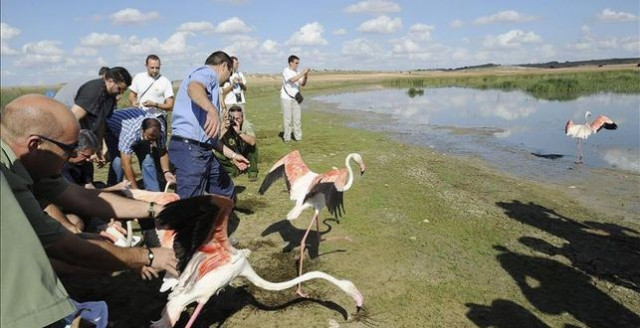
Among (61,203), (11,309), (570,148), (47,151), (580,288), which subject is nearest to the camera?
(11,309)

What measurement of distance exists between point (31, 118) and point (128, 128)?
4247mm

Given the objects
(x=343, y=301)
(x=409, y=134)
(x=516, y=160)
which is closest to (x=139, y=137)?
(x=343, y=301)

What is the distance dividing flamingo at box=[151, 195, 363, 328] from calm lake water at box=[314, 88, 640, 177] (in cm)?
830

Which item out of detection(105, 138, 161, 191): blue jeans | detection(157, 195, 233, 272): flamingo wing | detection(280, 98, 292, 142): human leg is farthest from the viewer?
detection(280, 98, 292, 142): human leg

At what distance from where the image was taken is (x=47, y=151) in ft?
7.64

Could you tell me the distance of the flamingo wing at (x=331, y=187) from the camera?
499 cm

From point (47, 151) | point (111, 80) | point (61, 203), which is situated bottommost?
point (61, 203)

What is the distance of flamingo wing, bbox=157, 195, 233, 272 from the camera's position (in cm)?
307

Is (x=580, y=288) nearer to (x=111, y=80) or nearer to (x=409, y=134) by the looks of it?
(x=111, y=80)

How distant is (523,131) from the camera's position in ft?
53.6

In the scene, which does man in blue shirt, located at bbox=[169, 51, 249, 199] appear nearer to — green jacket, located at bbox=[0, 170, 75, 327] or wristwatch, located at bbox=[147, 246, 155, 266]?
wristwatch, located at bbox=[147, 246, 155, 266]

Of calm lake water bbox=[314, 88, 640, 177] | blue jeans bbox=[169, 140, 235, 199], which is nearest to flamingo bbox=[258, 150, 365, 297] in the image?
blue jeans bbox=[169, 140, 235, 199]

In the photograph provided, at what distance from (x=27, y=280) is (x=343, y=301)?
316 cm

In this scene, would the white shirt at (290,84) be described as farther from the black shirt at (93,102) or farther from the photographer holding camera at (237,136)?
the black shirt at (93,102)
